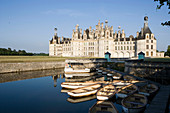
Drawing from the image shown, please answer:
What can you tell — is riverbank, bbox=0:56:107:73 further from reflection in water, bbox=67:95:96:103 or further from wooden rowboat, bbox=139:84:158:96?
wooden rowboat, bbox=139:84:158:96

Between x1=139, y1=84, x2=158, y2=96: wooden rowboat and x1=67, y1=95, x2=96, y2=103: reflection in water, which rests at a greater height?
x1=139, y1=84, x2=158, y2=96: wooden rowboat

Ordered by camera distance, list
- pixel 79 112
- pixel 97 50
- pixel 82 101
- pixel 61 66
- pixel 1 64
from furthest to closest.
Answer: pixel 97 50 < pixel 61 66 < pixel 1 64 < pixel 82 101 < pixel 79 112

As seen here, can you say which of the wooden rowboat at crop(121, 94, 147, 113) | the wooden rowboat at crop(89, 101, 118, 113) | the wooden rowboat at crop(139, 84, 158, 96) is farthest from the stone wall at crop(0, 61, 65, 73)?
the wooden rowboat at crop(121, 94, 147, 113)

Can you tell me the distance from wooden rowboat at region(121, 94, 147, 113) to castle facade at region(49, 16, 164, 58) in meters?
62.2

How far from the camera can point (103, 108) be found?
12.6 m

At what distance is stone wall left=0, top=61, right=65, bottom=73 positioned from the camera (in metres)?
37.6

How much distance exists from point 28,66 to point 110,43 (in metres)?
51.2

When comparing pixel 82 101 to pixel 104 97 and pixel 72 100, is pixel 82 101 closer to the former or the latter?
pixel 72 100

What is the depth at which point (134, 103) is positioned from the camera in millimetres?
13102

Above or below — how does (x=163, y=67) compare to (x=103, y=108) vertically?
above

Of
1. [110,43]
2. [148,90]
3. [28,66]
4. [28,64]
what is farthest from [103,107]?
[110,43]

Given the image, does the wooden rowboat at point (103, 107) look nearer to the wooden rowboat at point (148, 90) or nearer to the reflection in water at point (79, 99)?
the reflection in water at point (79, 99)

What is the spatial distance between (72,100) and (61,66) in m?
38.6

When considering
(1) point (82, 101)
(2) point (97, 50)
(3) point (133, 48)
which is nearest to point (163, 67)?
(1) point (82, 101)
